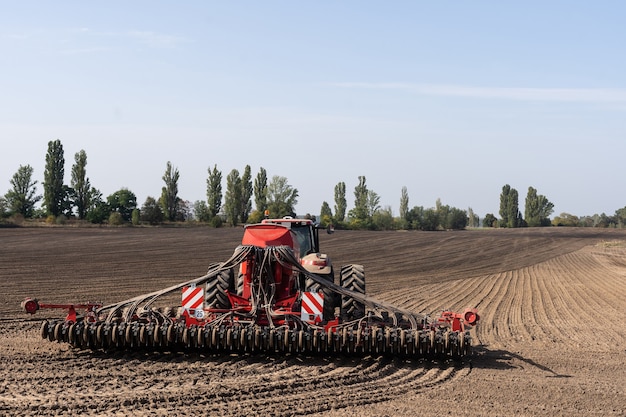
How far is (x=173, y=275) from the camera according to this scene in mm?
23578

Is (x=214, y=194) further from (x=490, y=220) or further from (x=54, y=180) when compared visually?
(x=490, y=220)

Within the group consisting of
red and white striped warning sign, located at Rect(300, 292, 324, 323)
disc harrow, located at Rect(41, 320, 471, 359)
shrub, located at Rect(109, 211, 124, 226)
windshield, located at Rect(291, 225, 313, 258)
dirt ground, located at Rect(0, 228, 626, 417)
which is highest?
shrub, located at Rect(109, 211, 124, 226)

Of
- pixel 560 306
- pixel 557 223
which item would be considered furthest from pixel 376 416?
pixel 557 223

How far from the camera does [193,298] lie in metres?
11.4

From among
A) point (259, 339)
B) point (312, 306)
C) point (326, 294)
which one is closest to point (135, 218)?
point (326, 294)

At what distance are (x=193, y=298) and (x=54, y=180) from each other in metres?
63.1

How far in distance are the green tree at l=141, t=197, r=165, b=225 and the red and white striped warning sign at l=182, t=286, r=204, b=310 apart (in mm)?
61568

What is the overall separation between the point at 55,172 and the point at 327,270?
63661 mm

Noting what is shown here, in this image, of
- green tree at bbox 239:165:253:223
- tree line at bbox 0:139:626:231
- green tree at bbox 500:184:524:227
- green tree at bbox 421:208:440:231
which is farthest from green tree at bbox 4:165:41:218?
green tree at bbox 500:184:524:227

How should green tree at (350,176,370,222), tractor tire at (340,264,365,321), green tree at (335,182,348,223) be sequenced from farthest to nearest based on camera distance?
green tree at (335,182,348,223) < green tree at (350,176,370,222) < tractor tire at (340,264,365,321)

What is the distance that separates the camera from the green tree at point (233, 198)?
82688mm

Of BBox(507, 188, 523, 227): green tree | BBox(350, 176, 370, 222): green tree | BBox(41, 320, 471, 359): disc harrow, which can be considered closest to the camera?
BBox(41, 320, 471, 359): disc harrow

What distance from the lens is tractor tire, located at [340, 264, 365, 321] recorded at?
476 inches

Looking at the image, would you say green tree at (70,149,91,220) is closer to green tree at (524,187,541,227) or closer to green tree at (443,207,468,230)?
green tree at (443,207,468,230)
